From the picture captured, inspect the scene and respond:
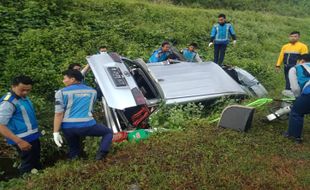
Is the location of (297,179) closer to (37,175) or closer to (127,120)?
(127,120)

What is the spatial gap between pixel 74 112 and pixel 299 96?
349 centimetres

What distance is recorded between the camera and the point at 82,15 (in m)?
12.1

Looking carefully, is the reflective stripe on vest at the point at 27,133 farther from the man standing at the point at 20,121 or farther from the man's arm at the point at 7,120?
the man's arm at the point at 7,120

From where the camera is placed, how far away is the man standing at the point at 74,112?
4875mm

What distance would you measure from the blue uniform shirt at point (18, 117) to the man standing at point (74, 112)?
0.35m

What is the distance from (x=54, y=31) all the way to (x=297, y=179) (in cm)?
788

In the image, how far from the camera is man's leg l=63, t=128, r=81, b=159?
195 inches

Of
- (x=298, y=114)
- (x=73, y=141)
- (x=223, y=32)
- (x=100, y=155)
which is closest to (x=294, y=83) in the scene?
(x=298, y=114)

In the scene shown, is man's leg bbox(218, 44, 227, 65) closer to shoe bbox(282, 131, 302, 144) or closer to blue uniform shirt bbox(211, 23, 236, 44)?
blue uniform shirt bbox(211, 23, 236, 44)

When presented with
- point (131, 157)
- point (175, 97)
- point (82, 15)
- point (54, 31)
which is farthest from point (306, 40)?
point (131, 157)

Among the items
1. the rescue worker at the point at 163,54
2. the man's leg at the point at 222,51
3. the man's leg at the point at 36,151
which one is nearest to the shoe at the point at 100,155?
the man's leg at the point at 36,151

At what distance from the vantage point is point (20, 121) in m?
4.81

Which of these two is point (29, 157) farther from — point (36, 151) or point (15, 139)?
point (15, 139)

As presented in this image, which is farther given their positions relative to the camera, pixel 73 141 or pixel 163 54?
pixel 163 54
